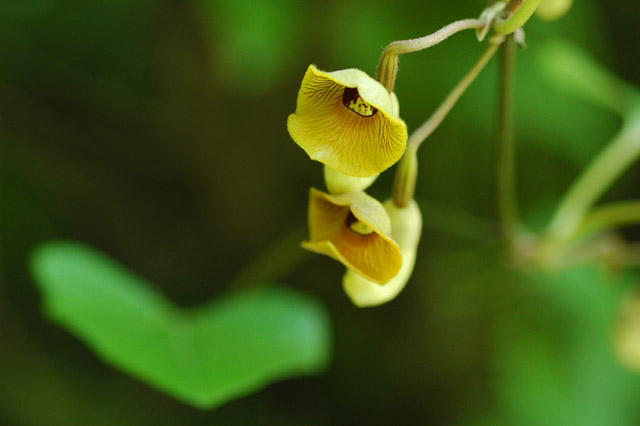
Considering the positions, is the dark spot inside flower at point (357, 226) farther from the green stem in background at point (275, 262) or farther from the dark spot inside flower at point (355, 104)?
the green stem in background at point (275, 262)

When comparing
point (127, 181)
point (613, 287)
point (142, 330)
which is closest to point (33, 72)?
point (127, 181)

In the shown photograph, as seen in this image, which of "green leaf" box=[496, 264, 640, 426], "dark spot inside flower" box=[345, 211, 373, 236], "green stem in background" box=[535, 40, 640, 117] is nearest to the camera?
"dark spot inside flower" box=[345, 211, 373, 236]

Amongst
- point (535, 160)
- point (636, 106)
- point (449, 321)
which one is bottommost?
point (449, 321)

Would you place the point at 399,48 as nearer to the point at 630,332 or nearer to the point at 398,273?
the point at 398,273

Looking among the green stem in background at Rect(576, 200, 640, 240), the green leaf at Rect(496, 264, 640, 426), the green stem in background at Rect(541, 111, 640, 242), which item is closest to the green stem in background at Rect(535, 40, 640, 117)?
the green stem in background at Rect(541, 111, 640, 242)

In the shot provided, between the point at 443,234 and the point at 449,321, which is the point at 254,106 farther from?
the point at 449,321

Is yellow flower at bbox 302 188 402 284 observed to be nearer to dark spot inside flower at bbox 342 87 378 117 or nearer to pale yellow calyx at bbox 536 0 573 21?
dark spot inside flower at bbox 342 87 378 117
